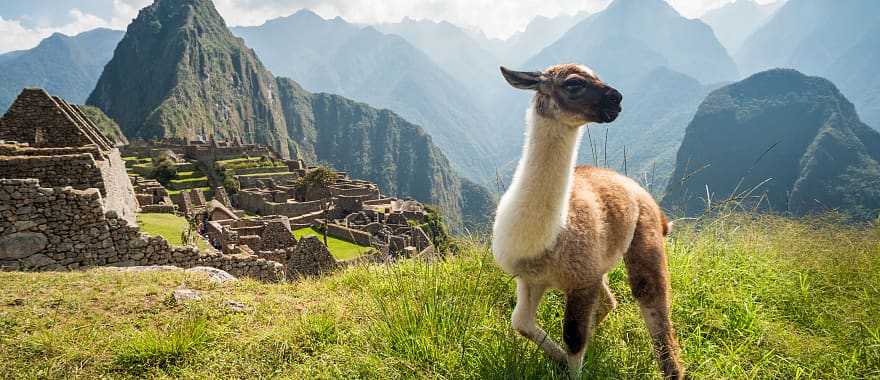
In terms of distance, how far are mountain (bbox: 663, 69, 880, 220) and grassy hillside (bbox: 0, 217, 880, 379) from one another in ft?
199

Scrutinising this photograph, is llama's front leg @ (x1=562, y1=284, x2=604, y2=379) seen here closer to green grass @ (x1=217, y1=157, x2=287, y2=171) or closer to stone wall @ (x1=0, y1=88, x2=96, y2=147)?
stone wall @ (x1=0, y1=88, x2=96, y2=147)

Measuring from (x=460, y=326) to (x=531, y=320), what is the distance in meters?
0.53

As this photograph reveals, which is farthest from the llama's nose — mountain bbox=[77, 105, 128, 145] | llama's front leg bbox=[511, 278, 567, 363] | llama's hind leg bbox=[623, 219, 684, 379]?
mountain bbox=[77, 105, 128, 145]

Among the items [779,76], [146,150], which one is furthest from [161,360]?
[779,76]

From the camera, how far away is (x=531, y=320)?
287cm

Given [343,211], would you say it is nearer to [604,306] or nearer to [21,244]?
[21,244]

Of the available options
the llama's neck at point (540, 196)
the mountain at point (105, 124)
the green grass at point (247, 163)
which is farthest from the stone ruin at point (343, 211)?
the mountain at point (105, 124)

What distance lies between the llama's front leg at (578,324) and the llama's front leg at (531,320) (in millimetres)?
115

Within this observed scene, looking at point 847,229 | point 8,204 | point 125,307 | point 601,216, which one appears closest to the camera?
point 601,216

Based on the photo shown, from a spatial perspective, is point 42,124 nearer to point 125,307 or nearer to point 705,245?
point 125,307

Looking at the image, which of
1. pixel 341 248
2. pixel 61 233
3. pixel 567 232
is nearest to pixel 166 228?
pixel 61 233

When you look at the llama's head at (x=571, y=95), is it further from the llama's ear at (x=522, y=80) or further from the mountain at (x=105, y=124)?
the mountain at (x=105, y=124)

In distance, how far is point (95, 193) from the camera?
7.93m

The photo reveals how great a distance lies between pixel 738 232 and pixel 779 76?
178 m
